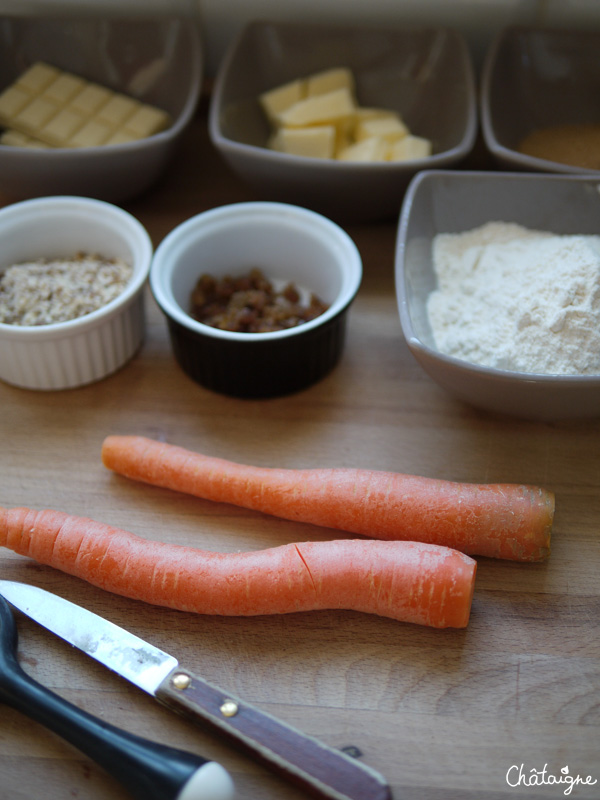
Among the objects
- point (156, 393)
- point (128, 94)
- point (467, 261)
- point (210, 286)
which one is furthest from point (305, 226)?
point (128, 94)

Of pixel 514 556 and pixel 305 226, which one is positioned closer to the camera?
pixel 514 556

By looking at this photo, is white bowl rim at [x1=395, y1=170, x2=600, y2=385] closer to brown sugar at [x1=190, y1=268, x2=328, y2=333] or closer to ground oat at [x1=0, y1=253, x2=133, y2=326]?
brown sugar at [x1=190, y1=268, x2=328, y2=333]

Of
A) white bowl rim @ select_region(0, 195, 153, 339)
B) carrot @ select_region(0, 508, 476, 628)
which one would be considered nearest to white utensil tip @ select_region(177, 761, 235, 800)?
carrot @ select_region(0, 508, 476, 628)

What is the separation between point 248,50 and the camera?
1642mm

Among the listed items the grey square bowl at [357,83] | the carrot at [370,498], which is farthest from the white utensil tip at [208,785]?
the grey square bowl at [357,83]

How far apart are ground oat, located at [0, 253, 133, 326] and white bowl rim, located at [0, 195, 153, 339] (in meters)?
0.02

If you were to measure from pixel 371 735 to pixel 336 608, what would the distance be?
182mm

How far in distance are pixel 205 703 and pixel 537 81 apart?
4.97 ft

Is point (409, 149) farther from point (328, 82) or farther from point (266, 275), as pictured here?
point (266, 275)

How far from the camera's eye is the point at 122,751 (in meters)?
0.81

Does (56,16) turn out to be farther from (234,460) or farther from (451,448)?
(451,448)

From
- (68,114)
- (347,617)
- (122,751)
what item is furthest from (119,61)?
(122,751)

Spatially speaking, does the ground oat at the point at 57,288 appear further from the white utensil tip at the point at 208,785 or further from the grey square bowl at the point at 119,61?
the white utensil tip at the point at 208,785

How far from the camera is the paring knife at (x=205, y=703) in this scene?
2.63 feet
